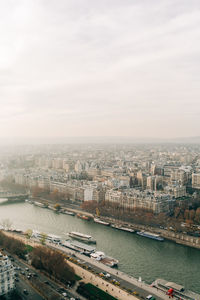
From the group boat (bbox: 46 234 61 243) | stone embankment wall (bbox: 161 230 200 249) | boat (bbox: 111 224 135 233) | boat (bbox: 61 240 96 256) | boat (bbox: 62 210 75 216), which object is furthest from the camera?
boat (bbox: 62 210 75 216)

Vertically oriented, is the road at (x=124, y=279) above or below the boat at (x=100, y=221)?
above

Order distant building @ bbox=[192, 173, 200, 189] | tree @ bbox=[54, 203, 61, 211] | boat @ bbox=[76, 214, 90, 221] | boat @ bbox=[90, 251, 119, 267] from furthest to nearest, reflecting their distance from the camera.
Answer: distant building @ bbox=[192, 173, 200, 189] → tree @ bbox=[54, 203, 61, 211] → boat @ bbox=[76, 214, 90, 221] → boat @ bbox=[90, 251, 119, 267]

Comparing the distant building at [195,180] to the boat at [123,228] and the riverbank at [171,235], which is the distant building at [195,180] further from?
the boat at [123,228]

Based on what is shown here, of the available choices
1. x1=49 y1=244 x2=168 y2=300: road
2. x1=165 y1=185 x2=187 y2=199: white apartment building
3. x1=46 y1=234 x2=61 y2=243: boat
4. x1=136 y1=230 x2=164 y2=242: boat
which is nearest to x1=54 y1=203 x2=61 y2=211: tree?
x1=46 y1=234 x2=61 y2=243: boat

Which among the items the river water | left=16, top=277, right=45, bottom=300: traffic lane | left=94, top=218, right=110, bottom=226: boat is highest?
left=16, top=277, right=45, bottom=300: traffic lane

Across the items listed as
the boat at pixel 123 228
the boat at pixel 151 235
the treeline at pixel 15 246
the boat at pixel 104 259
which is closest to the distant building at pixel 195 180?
the boat at pixel 123 228

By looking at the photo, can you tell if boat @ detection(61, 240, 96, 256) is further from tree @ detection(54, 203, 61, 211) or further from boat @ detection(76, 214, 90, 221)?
tree @ detection(54, 203, 61, 211)
